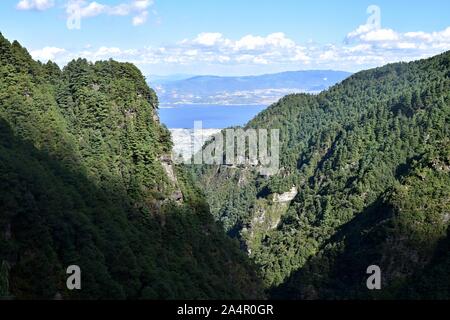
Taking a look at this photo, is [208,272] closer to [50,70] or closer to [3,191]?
[3,191]

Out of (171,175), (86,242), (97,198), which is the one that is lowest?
(86,242)

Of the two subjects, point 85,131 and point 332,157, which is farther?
point 332,157

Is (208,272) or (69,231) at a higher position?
(69,231)

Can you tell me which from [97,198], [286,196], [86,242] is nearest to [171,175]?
[97,198]

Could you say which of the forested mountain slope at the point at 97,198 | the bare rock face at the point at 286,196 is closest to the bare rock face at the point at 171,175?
the forested mountain slope at the point at 97,198

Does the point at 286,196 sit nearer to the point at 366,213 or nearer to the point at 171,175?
the point at 366,213

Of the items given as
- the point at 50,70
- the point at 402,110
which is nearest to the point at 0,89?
the point at 50,70

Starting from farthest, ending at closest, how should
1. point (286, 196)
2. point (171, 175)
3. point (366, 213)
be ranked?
point (286, 196)
point (366, 213)
point (171, 175)
